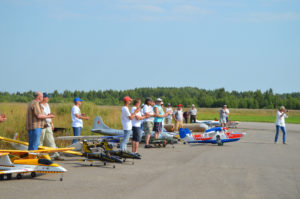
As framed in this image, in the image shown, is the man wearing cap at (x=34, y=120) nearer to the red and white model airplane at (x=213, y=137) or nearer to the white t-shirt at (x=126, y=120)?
the white t-shirt at (x=126, y=120)

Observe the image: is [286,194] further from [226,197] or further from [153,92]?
[153,92]

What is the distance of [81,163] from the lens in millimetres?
10688

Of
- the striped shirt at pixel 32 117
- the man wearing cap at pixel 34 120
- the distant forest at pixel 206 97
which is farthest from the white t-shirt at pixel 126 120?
the distant forest at pixel 206 97

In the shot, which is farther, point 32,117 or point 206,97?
point 206,97

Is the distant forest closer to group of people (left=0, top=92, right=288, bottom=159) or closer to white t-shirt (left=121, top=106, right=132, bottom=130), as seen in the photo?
group of people (left=0, top=92, right=288, bottom=159)

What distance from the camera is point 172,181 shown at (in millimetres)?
8086

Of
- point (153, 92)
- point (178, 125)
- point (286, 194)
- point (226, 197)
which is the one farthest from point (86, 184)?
point (153, 92)

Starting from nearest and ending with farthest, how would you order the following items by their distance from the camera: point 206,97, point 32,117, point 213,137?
point 32,117, point 213,137, point 206,97

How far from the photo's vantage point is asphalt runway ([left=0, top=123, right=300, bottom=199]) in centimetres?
685

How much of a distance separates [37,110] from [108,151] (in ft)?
8.31

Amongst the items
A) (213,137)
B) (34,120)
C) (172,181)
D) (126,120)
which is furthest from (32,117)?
(213,137)

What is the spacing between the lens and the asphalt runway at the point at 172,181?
6.85 m

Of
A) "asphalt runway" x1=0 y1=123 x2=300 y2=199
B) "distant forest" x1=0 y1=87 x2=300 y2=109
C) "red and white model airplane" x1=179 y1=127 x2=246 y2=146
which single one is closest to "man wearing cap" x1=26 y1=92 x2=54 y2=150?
"asphalt runway" x1=0 y1=123 x2=300 y2=199

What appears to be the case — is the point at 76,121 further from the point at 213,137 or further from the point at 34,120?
the point at 213,137
